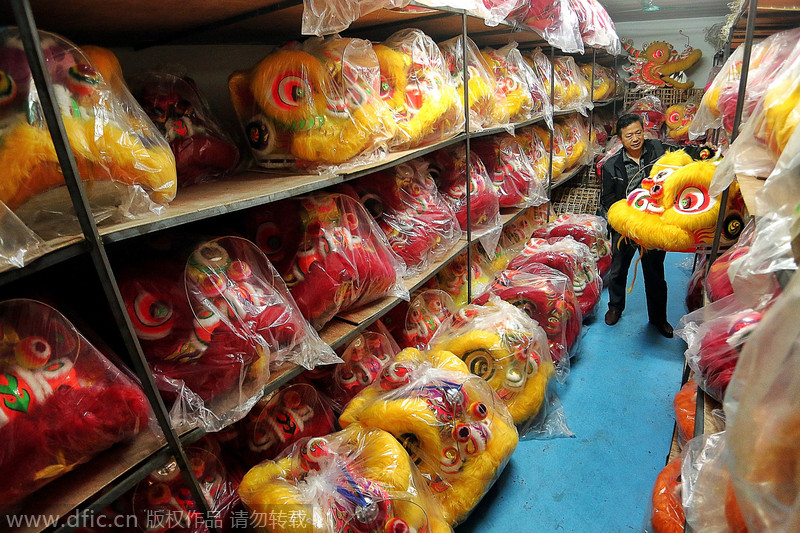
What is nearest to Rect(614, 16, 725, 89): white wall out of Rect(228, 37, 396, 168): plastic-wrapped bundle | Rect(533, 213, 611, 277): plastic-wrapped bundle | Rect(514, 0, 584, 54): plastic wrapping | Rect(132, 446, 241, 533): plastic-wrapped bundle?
Rect(514, 0, 584, 54): plastic wrapping

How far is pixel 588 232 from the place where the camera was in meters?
3.30

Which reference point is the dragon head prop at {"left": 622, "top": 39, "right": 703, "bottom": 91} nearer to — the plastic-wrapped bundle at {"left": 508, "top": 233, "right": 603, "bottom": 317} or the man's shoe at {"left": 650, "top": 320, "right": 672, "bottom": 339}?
the plastic-wrapped bundle at {"left": 508, "top": 233, "right": 603, "bottom": 317}

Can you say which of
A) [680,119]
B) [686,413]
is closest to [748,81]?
[686,413]

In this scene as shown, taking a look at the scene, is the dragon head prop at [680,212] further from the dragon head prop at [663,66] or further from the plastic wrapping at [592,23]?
the dragon head prop at [663,66]

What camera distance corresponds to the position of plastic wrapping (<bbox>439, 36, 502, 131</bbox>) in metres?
2.30

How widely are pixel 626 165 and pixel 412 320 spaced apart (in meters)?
2.27

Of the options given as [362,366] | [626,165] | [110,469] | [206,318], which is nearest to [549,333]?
[362,366]

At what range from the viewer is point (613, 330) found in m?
3.13

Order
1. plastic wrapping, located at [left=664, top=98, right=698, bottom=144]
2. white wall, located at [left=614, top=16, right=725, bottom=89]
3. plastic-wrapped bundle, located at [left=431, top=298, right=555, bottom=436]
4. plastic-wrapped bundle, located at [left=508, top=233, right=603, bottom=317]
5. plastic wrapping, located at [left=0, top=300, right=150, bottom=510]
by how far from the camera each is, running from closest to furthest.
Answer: plastic wrapping, located at [left=0, top=300, right=150, bottom=510]
plastic-wrapped bundle, located at [left=431, top=298, right=555, bottom=436]
plastic-wrapped bundle, located at [left=508, top=233, right=603, bottom=317]
plastic wrapping, located at [left=664, top=98, right=698, bottom=144]
white wall, located at [left=614, top=16, right=725, bottom=89]

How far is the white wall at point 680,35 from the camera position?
19.4 ft

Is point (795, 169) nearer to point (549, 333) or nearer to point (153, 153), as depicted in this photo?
point (153, 153)

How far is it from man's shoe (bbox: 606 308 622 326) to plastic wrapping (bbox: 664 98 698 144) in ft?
9.76

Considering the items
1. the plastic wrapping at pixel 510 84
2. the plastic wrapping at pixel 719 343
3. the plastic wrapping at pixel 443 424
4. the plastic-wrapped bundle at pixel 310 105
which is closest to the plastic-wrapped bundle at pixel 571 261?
the plastic wrapping at pixel 510 84

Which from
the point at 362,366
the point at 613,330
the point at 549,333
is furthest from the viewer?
the point at 613,330
